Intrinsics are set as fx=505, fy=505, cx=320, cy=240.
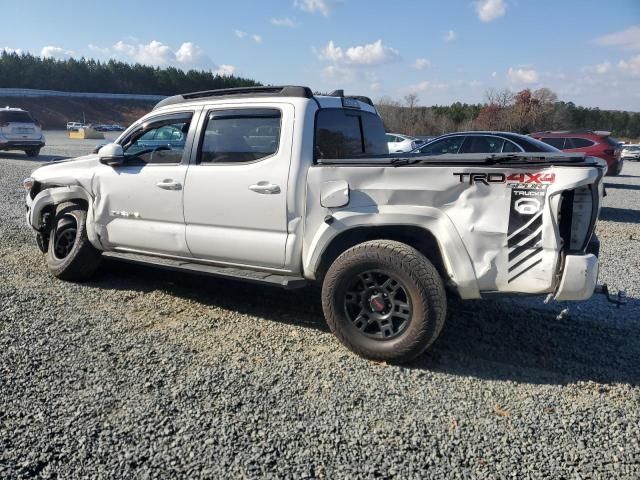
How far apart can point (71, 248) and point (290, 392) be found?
3361 mm

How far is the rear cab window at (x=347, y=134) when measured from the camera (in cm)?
425

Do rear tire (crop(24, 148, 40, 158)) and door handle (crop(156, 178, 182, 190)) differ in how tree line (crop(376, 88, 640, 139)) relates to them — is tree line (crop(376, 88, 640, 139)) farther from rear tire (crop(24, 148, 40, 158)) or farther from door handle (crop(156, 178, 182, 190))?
door handle (crop(156, 178, 182, 190))

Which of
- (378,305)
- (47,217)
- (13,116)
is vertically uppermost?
(13,116)

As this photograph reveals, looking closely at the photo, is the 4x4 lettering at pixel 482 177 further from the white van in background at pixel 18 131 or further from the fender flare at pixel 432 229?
the white van in background at pixel 18 131

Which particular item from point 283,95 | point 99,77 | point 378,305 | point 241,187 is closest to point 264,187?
point 241,187

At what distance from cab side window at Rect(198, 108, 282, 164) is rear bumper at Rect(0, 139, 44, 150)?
18.4m

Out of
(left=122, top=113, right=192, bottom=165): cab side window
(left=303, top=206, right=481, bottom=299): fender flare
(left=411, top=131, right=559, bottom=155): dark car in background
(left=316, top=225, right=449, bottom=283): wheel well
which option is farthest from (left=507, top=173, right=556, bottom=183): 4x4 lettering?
(left=411, top=131, right=559, bottom=155): dark car in background

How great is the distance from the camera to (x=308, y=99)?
4.18 m

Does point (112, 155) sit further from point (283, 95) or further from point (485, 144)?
point (485, 144)

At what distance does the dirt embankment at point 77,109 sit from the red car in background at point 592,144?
5566 centimetres

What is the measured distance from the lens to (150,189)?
15.4ft

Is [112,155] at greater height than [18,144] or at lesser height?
greater

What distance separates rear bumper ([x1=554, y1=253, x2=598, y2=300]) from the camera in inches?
128

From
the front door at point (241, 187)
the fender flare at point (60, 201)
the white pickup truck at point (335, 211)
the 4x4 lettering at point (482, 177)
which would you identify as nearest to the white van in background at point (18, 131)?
the fender flare at point (60, 201)
